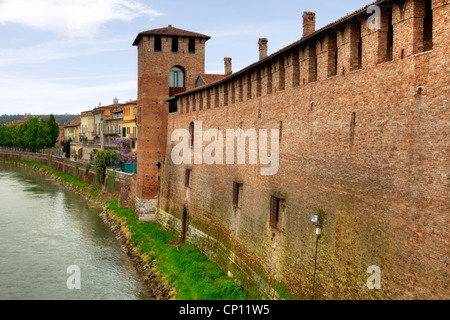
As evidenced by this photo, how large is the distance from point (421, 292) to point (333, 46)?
19.0 feet

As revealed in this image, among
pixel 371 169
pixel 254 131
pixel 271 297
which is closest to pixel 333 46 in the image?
pixel 371 169

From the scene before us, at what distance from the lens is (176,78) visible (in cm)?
2673

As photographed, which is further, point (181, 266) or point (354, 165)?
point (181, 266)

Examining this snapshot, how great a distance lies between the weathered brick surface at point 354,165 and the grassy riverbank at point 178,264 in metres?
0.87

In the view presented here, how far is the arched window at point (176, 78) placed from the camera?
87.4ft

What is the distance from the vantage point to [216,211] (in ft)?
60.0

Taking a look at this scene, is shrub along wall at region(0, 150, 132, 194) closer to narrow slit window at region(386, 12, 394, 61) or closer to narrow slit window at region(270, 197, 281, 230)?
narrow slit window at region(270, 197, 281, 230)

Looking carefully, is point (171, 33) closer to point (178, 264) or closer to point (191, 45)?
point (191, 45)

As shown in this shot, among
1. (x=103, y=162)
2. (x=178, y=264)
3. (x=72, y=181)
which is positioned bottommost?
(x=178, y=264)

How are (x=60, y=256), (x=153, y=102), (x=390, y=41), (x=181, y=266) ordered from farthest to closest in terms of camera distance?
(x=153, y=102) < (x=60, y=256) < (x=181, y=266) < (x=390, y=41)

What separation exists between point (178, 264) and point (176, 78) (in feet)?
Answer: 40.4

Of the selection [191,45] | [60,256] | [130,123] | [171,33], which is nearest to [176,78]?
[191,45]

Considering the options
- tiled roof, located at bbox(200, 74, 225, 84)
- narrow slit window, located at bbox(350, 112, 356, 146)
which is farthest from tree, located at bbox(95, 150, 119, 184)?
narrow slit window, located at bbox(350, 112, 356, 146)
